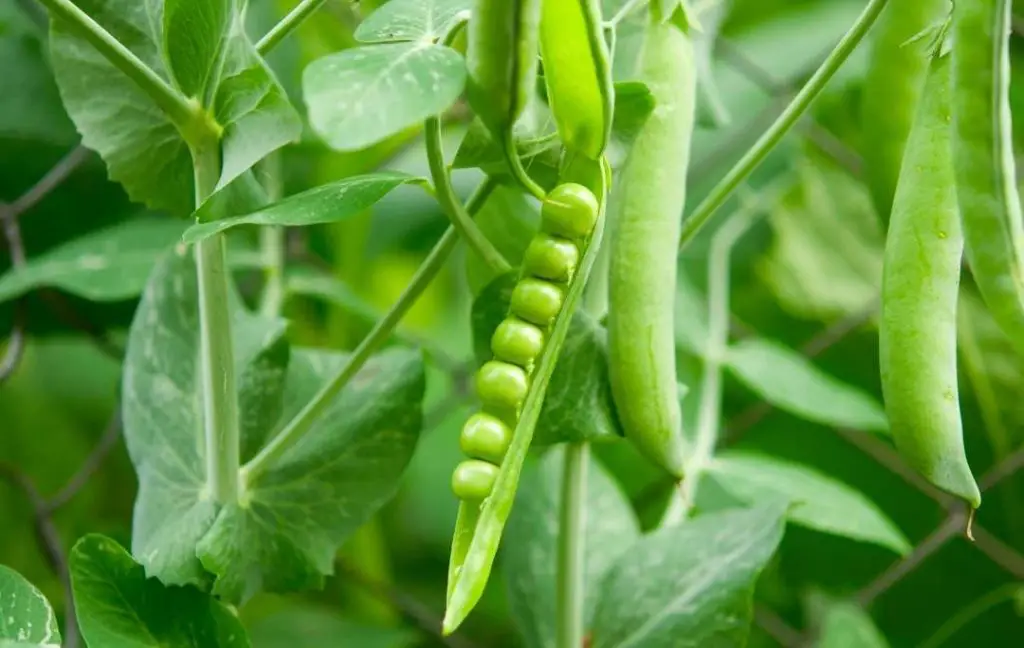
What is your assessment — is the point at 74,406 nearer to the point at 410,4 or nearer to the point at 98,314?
the point at 98,314

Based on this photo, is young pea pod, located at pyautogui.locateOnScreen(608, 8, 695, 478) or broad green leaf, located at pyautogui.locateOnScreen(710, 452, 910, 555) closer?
young pea pod, located at pyautogui.locateOnScreen(608, 8, 695, 478)

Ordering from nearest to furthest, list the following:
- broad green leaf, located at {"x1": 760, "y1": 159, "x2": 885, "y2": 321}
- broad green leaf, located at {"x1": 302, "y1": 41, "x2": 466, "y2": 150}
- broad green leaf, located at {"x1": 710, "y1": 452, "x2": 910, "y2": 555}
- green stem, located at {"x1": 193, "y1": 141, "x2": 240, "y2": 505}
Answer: broad green leaf, located at {"x1": 302, "y1": 41, "x2": 466, "y2": 150}, green stem, located at {"x1": 193, "y1": 141, "x2": 240, "y2": 505}, broad green leaf, located at {"x1": 710, "y1": 452, "x2": 910, "y2": 555}, broad green leaf, located at {"x1": 760, "y1": 159, "x2": 885, "y2": 321}

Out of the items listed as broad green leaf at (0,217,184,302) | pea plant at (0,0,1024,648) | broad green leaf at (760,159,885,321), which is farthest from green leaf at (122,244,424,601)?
broad green leaf at (760,159,885,321)

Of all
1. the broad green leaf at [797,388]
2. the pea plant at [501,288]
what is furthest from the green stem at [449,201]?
the broad green leaf at [797,388]

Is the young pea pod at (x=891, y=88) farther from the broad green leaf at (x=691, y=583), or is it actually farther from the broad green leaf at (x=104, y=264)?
the broad green leaf at (x=104, y=264)

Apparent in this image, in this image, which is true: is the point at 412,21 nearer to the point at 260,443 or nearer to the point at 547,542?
the point at 260,443

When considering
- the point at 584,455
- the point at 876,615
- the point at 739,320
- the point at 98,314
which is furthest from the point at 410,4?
the point at 876,615

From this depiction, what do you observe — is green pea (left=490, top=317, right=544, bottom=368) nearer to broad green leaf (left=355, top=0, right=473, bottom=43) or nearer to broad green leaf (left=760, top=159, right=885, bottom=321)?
broad green leaf (left=355, top=0, right=473, bottom=43)
